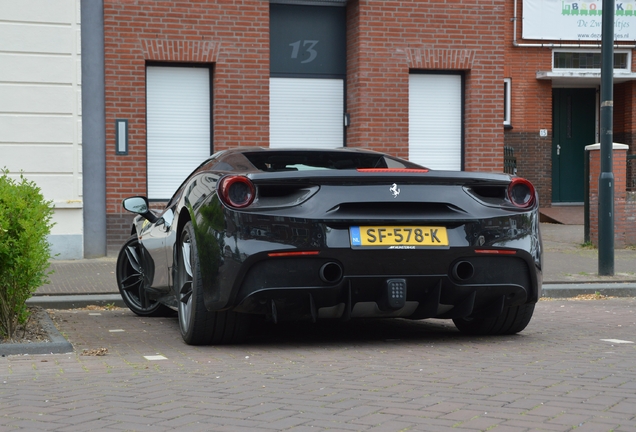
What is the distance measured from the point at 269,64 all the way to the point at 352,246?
921 cm

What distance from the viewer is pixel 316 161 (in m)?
6.77

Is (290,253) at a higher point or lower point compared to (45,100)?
lower

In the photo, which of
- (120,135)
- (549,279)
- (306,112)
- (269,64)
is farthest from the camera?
(306,112)

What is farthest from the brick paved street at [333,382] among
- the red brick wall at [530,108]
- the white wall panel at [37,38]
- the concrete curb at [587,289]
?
the red brick wall at [530,108]

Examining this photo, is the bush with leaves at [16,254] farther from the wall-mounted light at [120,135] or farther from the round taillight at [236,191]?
the wall-mounted light at [120,135]

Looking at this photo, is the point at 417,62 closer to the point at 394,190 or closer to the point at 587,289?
the point at 587,289

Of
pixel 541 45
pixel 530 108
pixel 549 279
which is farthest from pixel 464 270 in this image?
pixel 541 45

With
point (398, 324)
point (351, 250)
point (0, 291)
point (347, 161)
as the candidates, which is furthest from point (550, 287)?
point (0, 291)

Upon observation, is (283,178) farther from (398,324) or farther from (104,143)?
(104,143)

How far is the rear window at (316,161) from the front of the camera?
6644mm

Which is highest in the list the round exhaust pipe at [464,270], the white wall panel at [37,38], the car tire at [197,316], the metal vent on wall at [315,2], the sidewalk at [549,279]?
the metal vent on wall at [315,2]

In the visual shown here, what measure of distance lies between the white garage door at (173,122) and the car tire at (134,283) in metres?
5.85

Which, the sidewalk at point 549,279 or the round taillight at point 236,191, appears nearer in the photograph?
the round taillight at point 236,191

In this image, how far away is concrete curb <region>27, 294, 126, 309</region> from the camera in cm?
881
